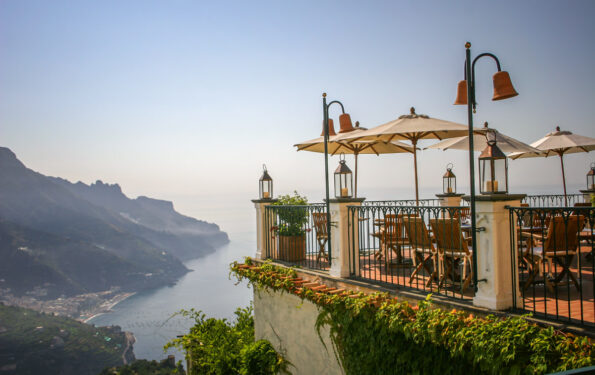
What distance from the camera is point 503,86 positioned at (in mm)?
4398

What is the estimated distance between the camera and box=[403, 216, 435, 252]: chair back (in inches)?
217

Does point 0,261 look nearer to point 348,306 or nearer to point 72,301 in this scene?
point 72,301

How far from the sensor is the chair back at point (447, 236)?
16.5 ft

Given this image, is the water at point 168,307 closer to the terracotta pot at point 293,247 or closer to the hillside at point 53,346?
the hillside at point 53,346

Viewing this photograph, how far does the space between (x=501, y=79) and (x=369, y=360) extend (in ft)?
12.5

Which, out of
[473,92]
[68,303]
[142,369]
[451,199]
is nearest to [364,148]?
[451,199]

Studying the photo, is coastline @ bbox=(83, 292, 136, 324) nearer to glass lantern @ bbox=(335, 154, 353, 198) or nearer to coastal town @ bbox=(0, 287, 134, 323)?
coastal town @ bbox=(0, 287, 134, 323)

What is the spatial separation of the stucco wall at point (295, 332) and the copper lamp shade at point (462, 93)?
3.72 meters

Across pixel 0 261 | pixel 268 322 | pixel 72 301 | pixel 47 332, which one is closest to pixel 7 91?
pixel 0 261

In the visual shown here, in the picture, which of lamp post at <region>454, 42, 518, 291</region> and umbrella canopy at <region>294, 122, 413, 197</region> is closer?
lamp post at <region>454, 42, 518, 291</region>

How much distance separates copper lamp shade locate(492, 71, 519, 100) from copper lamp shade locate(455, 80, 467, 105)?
49cm

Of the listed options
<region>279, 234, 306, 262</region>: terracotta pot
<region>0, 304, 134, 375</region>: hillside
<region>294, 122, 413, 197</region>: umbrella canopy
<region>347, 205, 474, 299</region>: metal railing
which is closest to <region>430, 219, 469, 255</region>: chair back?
<region>347, 205, 474, 299</region>: metal railing

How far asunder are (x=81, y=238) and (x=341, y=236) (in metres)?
147

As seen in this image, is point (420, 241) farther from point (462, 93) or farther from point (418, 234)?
point (462, 93)
